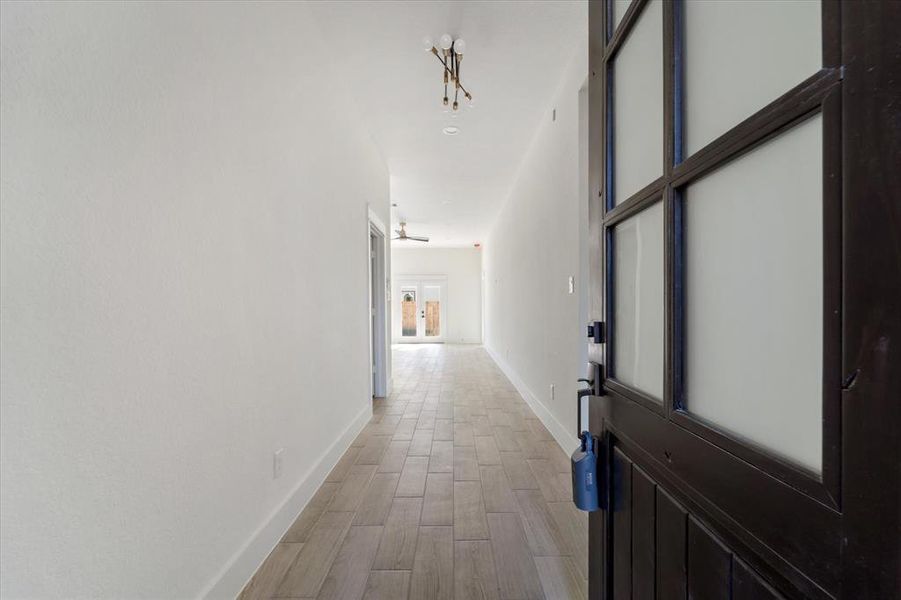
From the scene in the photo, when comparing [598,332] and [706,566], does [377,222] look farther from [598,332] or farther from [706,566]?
[706,566]

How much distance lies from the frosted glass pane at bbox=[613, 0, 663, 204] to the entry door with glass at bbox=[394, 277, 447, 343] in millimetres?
10818

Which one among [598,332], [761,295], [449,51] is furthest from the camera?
[449,51]

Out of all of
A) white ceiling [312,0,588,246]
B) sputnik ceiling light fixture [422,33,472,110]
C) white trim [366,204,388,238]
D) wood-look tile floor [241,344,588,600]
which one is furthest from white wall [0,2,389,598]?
white trim [366,204,388,238]

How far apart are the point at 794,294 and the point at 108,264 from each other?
141 cm

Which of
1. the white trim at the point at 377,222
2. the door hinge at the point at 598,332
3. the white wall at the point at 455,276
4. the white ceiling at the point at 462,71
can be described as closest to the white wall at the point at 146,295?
the white ceiling at the point at 462,71

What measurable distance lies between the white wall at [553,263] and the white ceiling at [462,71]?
0.19 metres

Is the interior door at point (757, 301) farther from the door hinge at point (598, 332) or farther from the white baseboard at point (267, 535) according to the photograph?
the white baseboard at point (267, 535)

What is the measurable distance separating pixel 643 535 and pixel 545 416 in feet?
10.0

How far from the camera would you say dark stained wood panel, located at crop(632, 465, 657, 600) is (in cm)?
83

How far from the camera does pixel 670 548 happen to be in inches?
30.0

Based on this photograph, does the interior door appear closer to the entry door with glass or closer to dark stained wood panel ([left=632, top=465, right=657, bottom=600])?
dark stained wood panel ([left=632, top=465, right=657, bottom=600])

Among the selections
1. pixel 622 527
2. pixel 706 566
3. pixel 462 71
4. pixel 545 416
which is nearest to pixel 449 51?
pixel 462 71

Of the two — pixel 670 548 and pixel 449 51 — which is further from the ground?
pixel 449 51

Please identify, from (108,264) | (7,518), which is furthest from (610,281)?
(7,518)
